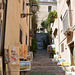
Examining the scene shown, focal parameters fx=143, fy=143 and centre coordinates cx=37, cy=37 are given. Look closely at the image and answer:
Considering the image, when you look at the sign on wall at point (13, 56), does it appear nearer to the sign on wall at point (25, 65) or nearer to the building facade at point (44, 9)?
the sign on wall at point (25, 65)

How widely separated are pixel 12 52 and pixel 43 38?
21.9m

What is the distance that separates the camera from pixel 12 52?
215 inches

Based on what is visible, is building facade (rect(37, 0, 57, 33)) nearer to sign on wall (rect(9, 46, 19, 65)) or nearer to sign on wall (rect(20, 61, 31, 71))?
sign on wall (rect(20, 61, 31, 71))

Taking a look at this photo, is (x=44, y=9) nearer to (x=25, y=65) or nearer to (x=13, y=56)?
(x=25, y=65)

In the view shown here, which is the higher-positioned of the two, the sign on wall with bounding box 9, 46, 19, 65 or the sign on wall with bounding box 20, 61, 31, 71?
the sign on wall with bounding box 9, 46, 19, 65

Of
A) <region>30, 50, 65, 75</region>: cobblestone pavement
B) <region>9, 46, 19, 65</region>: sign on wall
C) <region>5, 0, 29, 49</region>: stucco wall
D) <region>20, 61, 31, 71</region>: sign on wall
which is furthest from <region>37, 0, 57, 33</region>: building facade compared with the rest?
<region>9, 46, 19, 65</region>: sign on wall

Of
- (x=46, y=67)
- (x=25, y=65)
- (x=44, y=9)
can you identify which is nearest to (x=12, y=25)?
(x=25, y=65)

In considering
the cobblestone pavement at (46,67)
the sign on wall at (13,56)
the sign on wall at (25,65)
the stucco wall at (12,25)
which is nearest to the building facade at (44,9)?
the cobblestone pavement at (46,67)

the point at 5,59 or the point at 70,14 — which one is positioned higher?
the point at 70,14

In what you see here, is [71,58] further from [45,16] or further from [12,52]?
[45,16]

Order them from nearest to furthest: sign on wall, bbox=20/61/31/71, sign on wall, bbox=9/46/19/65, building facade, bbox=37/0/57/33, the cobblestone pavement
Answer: sign on wall, bbox=9/46/19/65, sign on wall, bbox=20/61/31/71, the cobblestone pavement, building facade, bbox=37/0/57/33

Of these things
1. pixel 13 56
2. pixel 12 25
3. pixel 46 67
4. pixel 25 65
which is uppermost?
pixel 12 25

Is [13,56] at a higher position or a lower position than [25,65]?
higher

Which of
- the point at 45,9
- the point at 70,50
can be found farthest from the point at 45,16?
the point at 70,50
